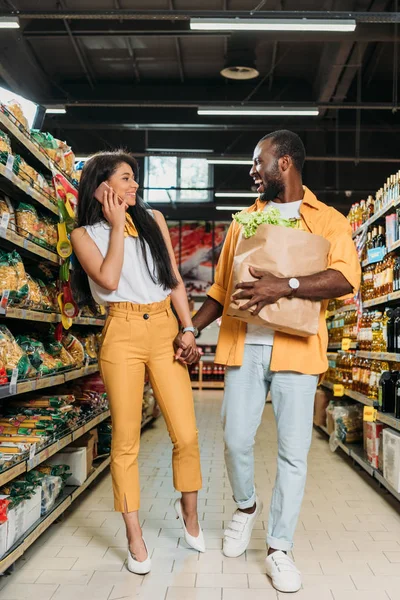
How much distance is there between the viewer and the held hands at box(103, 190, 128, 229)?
2658mm

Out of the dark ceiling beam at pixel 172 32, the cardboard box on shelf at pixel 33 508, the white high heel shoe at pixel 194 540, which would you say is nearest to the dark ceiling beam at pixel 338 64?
the dark ceiling beam at pixel 172 32

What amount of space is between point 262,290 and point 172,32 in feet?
25.3

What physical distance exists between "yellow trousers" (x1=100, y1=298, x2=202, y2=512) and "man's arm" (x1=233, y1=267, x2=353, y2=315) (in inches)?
18.4

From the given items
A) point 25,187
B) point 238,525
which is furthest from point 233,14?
point 238,525

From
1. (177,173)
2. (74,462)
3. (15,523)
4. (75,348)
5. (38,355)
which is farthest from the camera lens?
(177,173)

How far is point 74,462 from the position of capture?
3.73 m

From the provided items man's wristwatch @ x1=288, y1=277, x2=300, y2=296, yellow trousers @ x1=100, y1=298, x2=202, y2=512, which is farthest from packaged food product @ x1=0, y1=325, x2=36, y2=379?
man's wristwatch @ x1=288, y1=277, x2=300, y2=296

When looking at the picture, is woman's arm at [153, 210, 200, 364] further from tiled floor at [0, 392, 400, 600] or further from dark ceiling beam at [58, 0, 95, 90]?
dark ceiling beam at [58, 0, 95, 90]

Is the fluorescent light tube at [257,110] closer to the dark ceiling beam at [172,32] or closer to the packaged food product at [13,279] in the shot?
the dark ceiling beam at [172,32]

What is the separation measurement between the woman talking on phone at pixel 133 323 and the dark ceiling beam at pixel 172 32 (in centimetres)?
636

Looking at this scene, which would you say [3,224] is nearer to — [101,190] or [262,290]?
[101,190]

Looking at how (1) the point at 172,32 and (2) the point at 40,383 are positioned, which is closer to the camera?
(2) the point at 40,383

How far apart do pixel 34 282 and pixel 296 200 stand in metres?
1.44

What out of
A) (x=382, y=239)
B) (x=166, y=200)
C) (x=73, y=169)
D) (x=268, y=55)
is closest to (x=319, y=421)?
(x=382, y=239)
